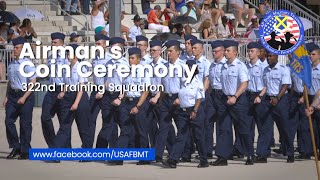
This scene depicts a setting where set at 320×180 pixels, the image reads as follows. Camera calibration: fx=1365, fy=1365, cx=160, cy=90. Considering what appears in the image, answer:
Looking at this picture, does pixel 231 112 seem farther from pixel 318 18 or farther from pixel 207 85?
pixel 318 18

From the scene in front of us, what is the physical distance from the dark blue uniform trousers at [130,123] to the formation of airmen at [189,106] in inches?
0.6

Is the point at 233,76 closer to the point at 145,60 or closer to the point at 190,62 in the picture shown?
the point at 190,62

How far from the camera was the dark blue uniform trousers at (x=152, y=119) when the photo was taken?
2097cm

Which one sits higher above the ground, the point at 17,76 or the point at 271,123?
the point at 17,76

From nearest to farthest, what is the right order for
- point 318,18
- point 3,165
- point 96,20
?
point 3,165
point 96,20
point 318,18

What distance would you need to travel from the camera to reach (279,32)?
20.0 meters

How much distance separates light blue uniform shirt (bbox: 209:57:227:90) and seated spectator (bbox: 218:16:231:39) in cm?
787

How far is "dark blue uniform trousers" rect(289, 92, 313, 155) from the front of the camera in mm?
21312

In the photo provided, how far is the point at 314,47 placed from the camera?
69.4 feet

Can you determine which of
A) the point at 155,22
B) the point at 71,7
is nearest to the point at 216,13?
the point at 155,22

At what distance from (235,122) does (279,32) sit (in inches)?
68.5

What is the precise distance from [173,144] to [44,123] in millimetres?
2071

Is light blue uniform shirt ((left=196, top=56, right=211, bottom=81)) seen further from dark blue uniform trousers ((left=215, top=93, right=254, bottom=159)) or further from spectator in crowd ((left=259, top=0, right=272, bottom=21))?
spectator in crowd ((left=259, top=0, right=272, bottom=21))

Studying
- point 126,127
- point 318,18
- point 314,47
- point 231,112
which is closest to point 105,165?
point 126,127
